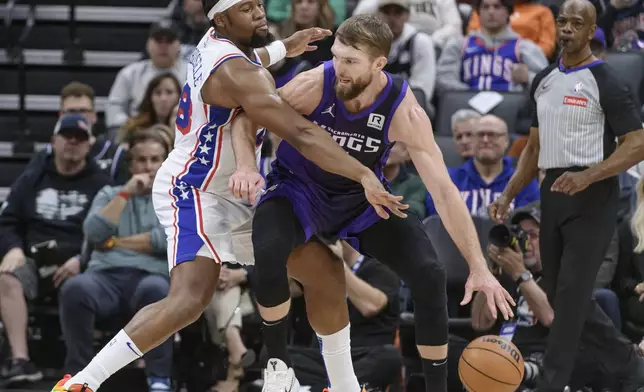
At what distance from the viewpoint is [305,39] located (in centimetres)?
555

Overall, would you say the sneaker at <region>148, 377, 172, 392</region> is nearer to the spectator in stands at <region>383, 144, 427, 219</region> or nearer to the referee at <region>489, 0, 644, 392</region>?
the spectator in stands at <region>383, 144, 427, 219</region>

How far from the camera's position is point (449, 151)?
25.7 ft

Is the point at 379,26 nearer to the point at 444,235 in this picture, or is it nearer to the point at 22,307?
the point at 444,235

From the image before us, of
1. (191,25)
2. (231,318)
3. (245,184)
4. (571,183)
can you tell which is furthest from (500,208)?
(191,25)

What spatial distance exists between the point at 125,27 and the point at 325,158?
19.6ft

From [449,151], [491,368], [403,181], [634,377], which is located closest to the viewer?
[491,368]

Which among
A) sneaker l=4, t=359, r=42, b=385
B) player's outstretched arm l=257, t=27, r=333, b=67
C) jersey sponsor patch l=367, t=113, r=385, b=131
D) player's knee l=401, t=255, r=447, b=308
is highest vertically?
player's outstretched arm l=257, t=27, r=333, b=67

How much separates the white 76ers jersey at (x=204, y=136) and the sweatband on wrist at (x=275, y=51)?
0.41 meters

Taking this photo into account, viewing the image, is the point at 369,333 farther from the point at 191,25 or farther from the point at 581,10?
the point at 191,25

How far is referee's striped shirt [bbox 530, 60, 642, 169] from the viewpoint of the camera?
590cm

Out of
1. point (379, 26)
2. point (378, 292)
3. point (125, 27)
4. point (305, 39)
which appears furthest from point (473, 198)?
point (125, 27)

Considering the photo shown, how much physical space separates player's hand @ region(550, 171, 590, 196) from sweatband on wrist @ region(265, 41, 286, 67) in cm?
162

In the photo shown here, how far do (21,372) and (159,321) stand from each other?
2423 millimetres

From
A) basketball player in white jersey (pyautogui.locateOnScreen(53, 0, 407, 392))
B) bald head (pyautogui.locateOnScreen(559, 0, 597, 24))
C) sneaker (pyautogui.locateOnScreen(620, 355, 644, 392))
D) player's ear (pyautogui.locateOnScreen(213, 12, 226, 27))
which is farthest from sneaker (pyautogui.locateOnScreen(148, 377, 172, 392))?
bald head (pyautogui.locateOnScreen(559, 0, 597, 24))
